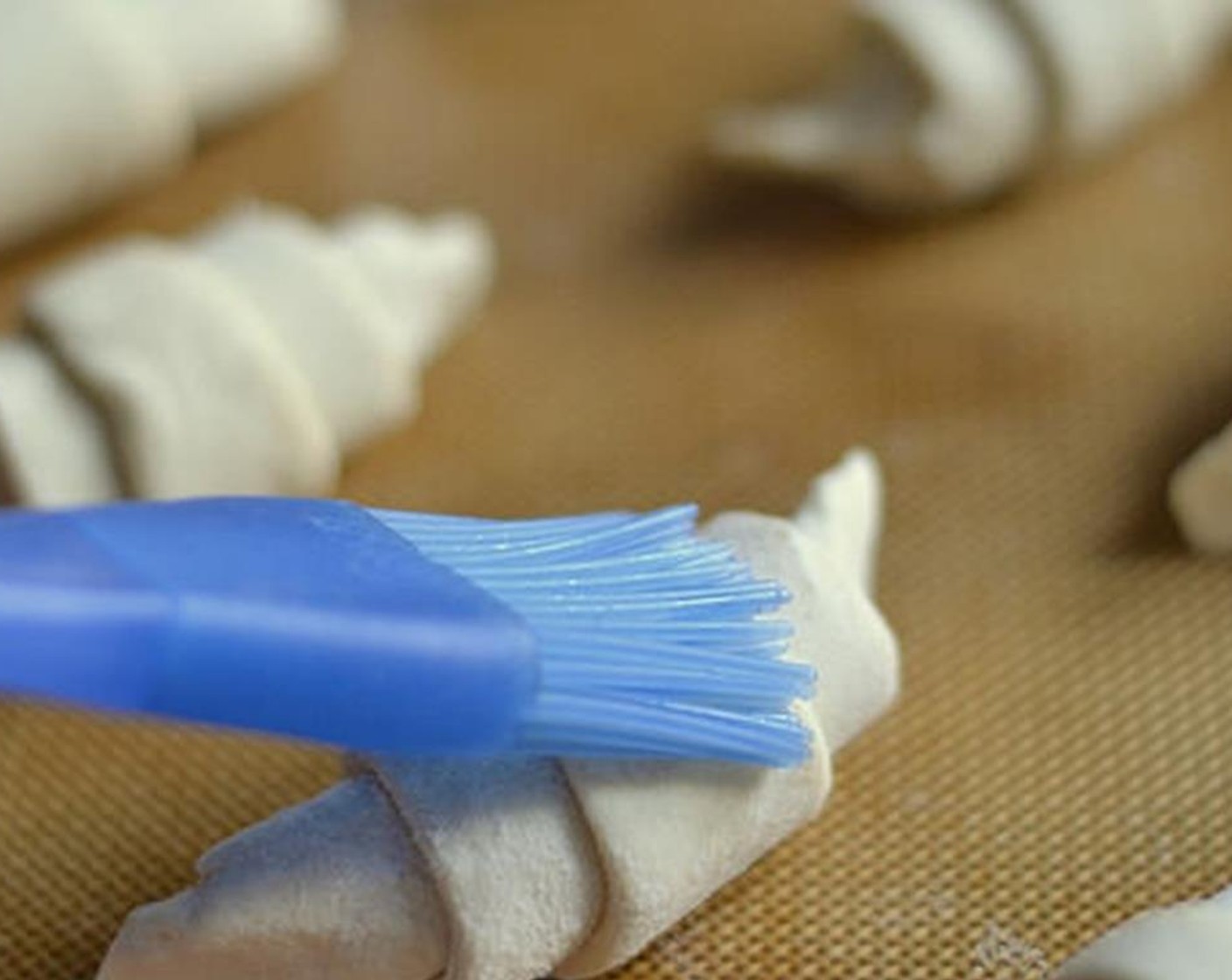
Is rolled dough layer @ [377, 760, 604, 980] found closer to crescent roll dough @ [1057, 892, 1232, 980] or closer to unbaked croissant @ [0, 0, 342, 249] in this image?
crescent roll dough @ [1057, 892, 1232, 980]

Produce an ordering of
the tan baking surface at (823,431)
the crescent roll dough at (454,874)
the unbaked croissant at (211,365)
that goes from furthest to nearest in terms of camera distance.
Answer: the unbaked croissant at (211,365), the tan baking surface at (823,431), the crescent roll dough at (454,874)

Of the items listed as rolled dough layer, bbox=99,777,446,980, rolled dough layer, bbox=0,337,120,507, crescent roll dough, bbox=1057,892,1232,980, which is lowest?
rolled dough layer, bbox=99,777,446,980

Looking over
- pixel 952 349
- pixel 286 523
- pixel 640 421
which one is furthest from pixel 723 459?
pixel 286 523

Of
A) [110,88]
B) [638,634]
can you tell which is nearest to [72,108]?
[110,88]

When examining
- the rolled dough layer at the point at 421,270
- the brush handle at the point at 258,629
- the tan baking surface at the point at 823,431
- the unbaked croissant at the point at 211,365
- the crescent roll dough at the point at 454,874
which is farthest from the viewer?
the rolled dough layer at the point at 421,270

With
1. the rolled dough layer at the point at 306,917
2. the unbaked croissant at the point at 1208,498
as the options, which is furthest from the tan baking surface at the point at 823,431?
the rolled dough layer at the point at 306,917

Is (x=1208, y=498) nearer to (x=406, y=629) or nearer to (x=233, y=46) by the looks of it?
(x=406, y=629)

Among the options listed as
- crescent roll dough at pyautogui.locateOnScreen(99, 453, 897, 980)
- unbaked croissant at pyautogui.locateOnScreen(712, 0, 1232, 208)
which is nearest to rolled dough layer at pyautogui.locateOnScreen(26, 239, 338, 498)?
crescent roll dough at pyautogui.locateOnScreen(99, 453, 897, 980)

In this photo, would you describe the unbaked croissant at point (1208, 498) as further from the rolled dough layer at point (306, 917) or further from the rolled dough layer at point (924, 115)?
the rolled dough layer at point (306, 917)
